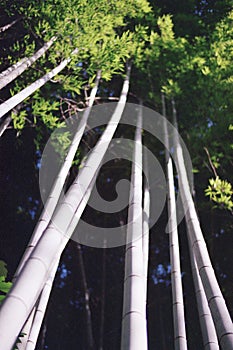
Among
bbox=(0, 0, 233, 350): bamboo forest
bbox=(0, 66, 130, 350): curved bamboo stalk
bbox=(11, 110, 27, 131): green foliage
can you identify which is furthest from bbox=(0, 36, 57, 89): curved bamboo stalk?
bbox=(0, 66, 130, 350): curved bamboo stalk

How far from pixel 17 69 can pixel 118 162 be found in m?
2.18

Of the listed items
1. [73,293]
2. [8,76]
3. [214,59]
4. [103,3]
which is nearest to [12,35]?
[103,3]

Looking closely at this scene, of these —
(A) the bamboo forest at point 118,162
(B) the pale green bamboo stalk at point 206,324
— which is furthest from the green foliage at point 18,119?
(B) the pale green bamboo stalk at point 206,324

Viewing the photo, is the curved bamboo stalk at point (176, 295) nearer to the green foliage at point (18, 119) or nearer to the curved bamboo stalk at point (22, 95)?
the curved bamboo stalk at point (22, 95)

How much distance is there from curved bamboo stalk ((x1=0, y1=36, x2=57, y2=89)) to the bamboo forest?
0.01m

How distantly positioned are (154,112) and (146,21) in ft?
2.70

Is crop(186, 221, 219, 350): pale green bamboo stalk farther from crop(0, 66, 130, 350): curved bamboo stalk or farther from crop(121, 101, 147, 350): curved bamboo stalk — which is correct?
crop(0, 66, 130, 350): curved bamboo stalk

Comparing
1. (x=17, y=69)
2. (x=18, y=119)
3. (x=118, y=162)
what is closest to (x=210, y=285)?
(x=17, y=69)

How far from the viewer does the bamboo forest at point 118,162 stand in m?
1.84

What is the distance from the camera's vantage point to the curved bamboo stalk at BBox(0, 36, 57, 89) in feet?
6.71

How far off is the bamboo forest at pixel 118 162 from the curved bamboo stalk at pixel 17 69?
10 millimetres

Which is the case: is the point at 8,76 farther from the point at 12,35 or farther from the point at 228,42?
the point at 228,42

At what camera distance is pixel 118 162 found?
4258 mm

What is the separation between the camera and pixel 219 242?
4.11 m
